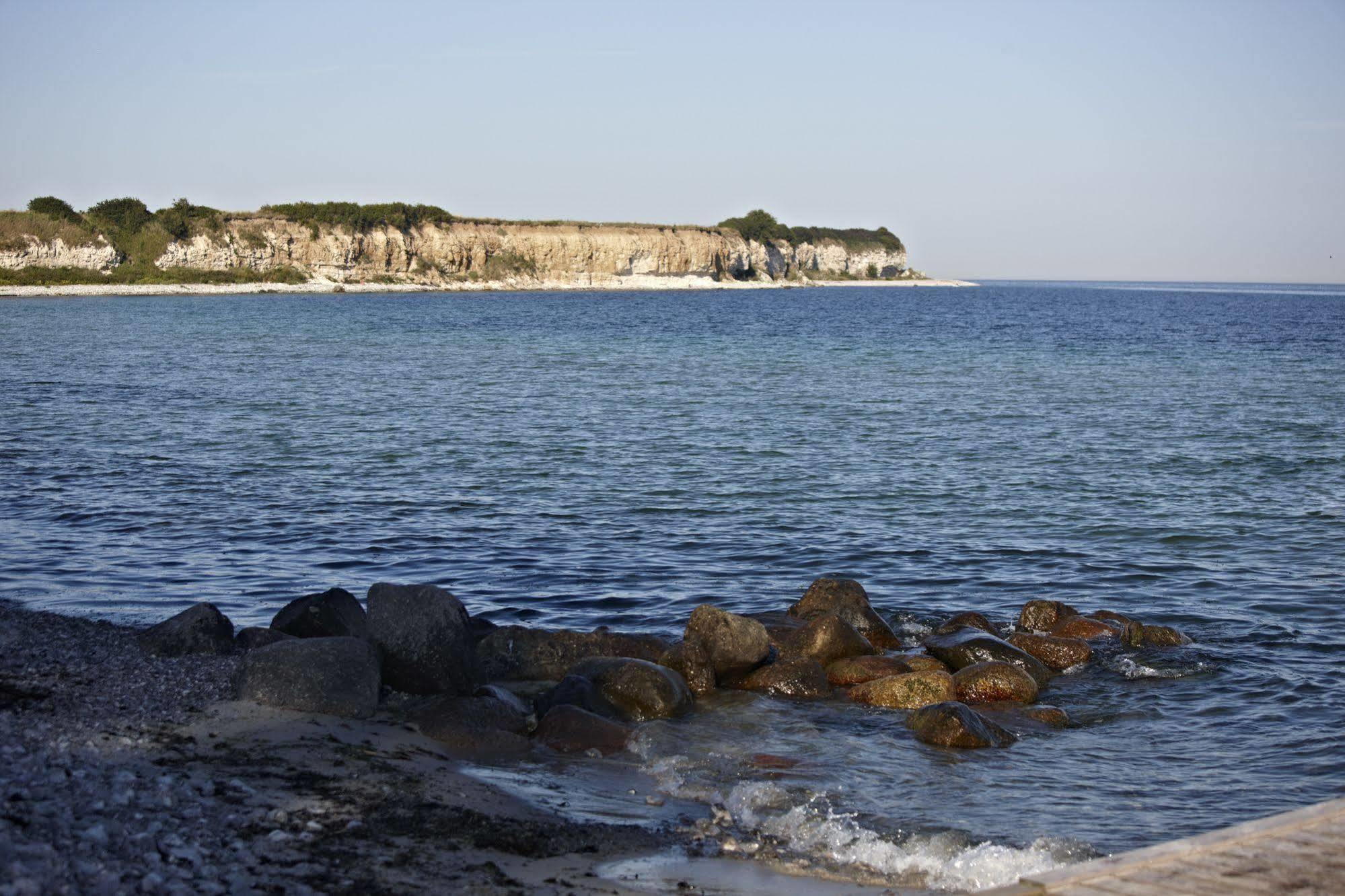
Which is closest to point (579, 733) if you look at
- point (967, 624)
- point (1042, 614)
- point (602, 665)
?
point (602, 665)

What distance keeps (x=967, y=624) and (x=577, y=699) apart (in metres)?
5.01

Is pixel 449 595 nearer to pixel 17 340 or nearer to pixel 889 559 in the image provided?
pixel 889 559

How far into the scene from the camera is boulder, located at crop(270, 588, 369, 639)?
11266 millimetres

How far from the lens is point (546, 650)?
11539 millimetres

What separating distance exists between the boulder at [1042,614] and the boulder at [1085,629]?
91 mm

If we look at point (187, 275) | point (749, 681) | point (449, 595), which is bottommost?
point (749, 681)

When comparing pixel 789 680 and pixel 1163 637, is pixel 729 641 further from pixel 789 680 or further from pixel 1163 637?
pixel 1163 637

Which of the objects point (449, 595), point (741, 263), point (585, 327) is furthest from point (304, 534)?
point (741, 263)

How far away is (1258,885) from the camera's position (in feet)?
17.9

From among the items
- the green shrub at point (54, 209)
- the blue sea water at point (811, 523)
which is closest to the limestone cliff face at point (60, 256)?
the green shrub at point (54, 209)

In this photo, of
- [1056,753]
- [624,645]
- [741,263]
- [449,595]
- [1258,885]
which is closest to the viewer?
[1258,885]

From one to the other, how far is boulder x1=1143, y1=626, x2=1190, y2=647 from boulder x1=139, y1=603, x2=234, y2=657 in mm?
9963

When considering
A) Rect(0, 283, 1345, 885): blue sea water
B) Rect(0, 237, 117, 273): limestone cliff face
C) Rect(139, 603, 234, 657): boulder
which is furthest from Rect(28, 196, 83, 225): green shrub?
Rect(139, 603, 234, 657): boulder

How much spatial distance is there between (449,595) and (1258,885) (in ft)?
24.7
